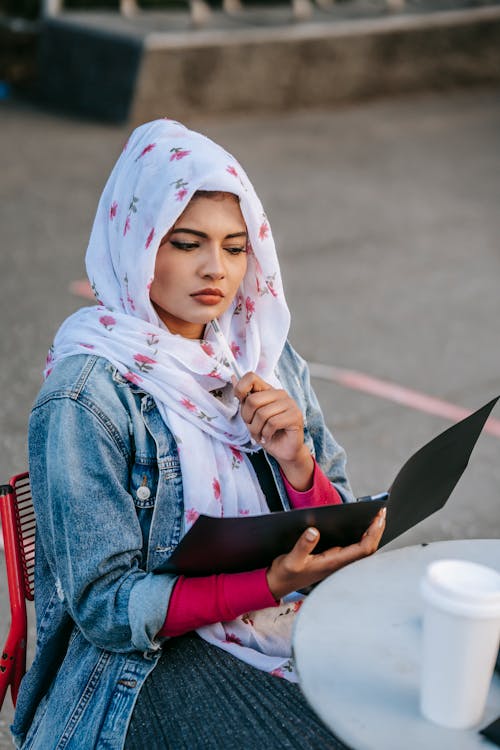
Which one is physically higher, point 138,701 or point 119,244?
point 119,244

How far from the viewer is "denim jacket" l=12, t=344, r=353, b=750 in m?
2.23

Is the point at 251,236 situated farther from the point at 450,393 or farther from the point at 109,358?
the point at 450,393

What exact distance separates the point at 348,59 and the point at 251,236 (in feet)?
26.9

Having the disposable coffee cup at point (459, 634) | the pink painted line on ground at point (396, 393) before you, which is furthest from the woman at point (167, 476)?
the pink painted line on ground at point (396, 393)

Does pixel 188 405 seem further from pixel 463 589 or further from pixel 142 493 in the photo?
pixel 463 589

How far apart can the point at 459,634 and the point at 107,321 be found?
3.69 feet

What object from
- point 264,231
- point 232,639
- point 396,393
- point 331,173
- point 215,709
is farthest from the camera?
point 331,173

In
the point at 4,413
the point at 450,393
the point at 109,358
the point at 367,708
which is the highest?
the point at 109,358

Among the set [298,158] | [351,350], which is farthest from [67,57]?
[351,350]

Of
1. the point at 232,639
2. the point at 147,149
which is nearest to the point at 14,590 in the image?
the point at 232,639

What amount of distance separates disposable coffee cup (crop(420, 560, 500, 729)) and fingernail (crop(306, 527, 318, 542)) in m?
0.47

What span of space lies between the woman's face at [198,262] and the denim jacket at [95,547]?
21 cm

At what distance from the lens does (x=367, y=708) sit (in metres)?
1.85

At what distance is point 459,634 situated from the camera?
1628mm
